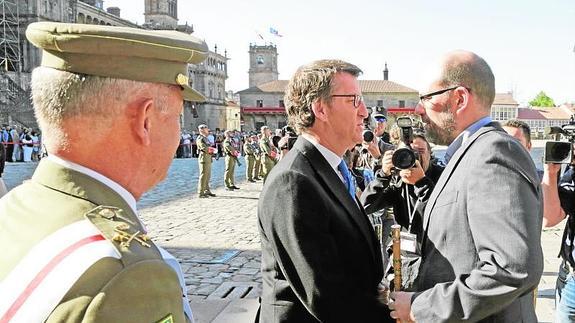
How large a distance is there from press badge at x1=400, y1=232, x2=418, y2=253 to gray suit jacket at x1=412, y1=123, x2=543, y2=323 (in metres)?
0.13

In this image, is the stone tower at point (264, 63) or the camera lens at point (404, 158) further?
the stone tower at point (264, 63)

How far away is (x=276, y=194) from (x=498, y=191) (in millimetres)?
Answer: 864

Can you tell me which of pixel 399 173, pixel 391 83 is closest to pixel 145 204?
pixel 399 173

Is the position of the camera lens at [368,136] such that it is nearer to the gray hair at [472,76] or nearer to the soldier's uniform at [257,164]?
the gray hair at [472,76]

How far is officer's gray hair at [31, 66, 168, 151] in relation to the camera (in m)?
1.31

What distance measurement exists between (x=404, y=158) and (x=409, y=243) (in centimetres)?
85

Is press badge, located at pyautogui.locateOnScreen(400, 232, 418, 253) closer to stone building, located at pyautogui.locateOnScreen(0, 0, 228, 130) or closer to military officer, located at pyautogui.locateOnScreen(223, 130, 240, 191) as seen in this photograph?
stone building, located at pyautogui.locateOnScreen(0, 0, 228, 130)

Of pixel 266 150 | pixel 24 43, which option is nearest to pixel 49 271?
pixel 266 150

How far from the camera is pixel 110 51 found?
1.34 meters

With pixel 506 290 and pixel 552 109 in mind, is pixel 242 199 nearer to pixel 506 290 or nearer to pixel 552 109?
pixel 506 290

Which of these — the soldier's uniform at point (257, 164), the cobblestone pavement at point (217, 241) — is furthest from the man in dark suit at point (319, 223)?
the soldier's uniform at point (257, 164)

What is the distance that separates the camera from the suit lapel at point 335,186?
2246 mm


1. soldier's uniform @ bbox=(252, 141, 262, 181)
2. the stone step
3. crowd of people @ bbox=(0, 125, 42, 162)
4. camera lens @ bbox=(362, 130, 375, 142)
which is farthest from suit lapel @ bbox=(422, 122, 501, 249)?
crowd of people @ bbox=(0, 125, 42, 162)

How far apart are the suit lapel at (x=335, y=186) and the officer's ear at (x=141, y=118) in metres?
1.04
